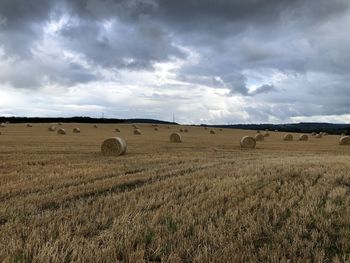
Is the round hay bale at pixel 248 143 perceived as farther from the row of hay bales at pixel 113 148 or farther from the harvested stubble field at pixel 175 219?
the harvested stubble field at pixel 175 219

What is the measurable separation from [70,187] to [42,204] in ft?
6.41

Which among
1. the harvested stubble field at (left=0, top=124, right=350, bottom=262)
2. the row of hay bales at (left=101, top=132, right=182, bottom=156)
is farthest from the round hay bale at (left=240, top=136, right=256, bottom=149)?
the harvested stubble field at (left=0, top=124, right=350, bottom=262)

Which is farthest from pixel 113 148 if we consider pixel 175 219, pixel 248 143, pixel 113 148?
pixel 175 219

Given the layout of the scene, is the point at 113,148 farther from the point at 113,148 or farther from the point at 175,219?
the point at 175,219

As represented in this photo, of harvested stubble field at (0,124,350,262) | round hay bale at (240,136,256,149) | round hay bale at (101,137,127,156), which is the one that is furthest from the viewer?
round hay bale at (240,136,256,149)

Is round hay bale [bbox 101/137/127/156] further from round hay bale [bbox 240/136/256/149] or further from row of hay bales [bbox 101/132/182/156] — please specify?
round hay bale [bbox 240/136/256/149]

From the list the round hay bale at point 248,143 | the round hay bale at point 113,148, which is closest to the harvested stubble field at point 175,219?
the round hay bale at point 113,148

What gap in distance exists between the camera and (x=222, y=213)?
22.9ft

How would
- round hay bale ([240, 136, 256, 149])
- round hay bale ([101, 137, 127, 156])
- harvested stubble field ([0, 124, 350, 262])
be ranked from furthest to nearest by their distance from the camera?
round hay bale ([240, 136, 256, 149]) < round hay bale ([101, 137, 127, 156]) < harvested stubble field ([0, 124, 350, 262])

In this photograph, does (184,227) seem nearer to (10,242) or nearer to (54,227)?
(54,227)

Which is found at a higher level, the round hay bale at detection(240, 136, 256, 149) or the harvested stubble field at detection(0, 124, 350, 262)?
the round hay bale at detection(240, 136, 256, 149)

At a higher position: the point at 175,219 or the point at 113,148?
the point at 113,148

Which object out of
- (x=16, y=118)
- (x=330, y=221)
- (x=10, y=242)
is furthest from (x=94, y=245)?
(x=16, y=118)

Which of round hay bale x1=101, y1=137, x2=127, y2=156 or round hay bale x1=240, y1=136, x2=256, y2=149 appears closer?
round hay bale x1=101, y1=137, x2=127, y2=156
